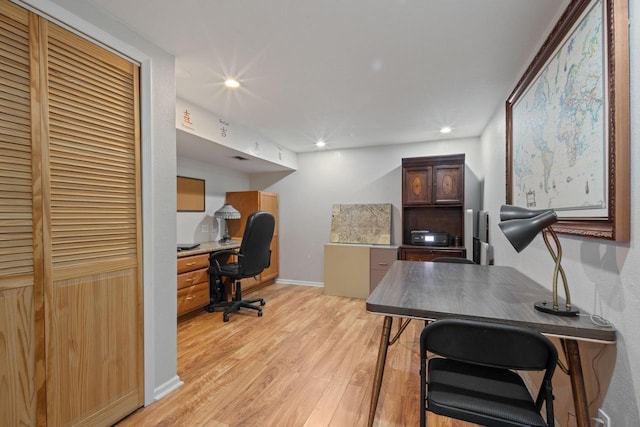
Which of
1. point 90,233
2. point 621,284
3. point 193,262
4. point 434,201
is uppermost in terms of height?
point 434,201

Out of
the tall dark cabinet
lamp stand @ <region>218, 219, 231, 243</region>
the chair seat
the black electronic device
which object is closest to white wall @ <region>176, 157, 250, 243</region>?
lamp stand @ <region>218, 219, 231, 243</region>

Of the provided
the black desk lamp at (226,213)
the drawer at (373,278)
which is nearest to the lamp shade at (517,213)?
the drawer at (373,278)

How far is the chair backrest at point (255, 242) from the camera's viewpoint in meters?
3.10

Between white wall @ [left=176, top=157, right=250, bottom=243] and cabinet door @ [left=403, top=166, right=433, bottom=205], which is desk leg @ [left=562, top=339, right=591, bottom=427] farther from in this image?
white wall @ [left=176, top=157, right=250, bottom=243]

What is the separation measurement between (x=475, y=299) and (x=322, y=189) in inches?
141

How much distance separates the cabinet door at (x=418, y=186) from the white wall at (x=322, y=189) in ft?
1.27

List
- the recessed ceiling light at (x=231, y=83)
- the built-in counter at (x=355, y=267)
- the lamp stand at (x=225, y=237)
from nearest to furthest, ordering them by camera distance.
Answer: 1. the recessed ceiling light at (x=231, y=83)
2. the built-in counter at (x=355, y=267)
3. the lamp stand at (x=225, y=237)

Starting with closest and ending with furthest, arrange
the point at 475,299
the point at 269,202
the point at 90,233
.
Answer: the point at 475,299
the point at 90,233
the point at 269,202

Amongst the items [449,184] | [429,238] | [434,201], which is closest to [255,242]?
[429,238]

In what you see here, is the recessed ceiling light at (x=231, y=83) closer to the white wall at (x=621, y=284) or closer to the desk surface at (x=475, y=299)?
the desk surface at (x=475, y=299)

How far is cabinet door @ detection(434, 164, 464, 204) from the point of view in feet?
12.0

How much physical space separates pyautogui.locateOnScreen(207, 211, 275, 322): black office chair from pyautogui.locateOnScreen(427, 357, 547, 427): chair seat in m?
2.33

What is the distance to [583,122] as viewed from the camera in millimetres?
1177

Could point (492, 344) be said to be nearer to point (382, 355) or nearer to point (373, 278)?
point (382, 355)
